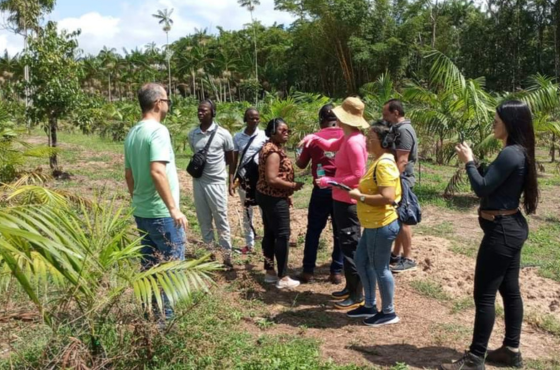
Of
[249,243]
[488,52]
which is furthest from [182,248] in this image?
[488,52]

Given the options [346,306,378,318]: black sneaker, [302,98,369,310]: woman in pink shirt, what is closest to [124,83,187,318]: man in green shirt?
[302,98,369,310]: woman in pink shirt

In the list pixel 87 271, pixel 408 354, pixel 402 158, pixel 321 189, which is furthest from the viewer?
pixel 402 158

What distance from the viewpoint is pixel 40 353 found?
3.15m

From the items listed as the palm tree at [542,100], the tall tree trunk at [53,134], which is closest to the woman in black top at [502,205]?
the palm tree at [542,100]

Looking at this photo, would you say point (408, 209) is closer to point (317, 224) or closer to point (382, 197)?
point (317, 224)

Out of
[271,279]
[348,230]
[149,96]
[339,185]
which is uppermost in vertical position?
[149,96]

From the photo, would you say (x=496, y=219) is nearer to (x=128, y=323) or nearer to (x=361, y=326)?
(x=361, y=326)

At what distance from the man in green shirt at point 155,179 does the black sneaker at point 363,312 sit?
1.60 metres

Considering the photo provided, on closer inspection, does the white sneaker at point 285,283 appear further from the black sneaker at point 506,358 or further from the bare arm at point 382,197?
the black sneaker at point 506,358

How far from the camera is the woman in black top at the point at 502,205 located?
133 inches

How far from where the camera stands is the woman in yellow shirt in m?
3.97

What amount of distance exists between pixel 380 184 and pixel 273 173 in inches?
44.0

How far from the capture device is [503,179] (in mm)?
3361

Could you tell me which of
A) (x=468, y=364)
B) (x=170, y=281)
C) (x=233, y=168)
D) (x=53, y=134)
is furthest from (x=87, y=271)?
(x=53, y=134)
